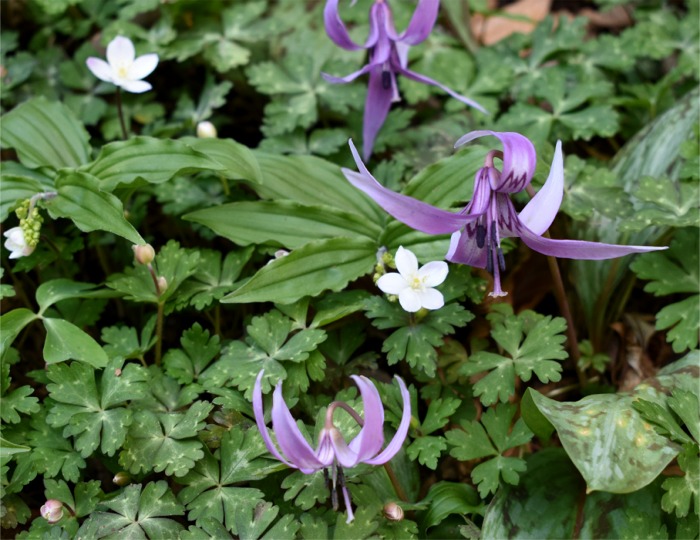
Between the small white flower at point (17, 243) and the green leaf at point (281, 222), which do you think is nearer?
the small white flower at point (17, 243)


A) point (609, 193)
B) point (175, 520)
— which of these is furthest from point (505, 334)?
point (175, 520)

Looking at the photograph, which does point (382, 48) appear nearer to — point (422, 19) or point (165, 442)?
point (422, 19)

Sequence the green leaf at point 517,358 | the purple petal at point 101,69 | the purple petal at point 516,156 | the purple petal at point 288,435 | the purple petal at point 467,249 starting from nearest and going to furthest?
1. the purple petal at point 288,435
2. the purple petal at point 516,156
3. the purple petal at point 467,249
4. the green leaf at point 517,358
5. the purple petal at point 101,69

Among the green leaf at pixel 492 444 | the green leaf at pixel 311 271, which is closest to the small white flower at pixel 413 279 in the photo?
the green leaf at pixel 311 271

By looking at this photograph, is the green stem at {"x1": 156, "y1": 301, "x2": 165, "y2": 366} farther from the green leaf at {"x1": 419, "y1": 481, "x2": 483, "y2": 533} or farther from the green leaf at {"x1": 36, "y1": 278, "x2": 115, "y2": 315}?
the green leaf at {"x1": 419, "y1": 481, "x2": 483, "y2": 533}

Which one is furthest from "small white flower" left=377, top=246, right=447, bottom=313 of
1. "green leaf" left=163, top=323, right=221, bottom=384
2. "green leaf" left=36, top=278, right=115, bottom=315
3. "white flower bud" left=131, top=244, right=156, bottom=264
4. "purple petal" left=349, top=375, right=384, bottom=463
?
"green leaf" left=36, top=278, right=115, bottom=315

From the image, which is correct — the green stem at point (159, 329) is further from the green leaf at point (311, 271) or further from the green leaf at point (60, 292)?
the green leaf at point (311, 271)

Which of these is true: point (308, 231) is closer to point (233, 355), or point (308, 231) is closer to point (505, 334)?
point (233, 355)
